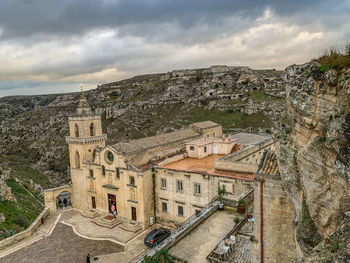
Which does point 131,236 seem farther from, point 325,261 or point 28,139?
point 28,139

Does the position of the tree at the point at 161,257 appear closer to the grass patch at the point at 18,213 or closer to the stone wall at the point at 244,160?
the stone wall at the point at 244,160

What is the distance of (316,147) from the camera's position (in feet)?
19.4

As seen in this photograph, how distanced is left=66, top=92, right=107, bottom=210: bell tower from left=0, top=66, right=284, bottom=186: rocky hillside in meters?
30.2

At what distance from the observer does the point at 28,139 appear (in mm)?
107875

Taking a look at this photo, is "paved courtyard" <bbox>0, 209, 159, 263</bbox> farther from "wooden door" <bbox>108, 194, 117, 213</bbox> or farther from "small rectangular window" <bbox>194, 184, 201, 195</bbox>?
"small rectangular window" <bbox>194, 184, 201, 195</bbox>

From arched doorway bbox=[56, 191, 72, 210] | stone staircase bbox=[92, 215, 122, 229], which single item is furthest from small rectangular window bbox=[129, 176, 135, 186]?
arched doorway bbox=[56, 191, 72, 210]

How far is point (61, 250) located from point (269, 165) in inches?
907

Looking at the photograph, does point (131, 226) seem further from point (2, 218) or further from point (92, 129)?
point (2, 218)

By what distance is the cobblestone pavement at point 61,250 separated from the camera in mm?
24141

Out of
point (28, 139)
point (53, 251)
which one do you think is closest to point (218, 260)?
point (53, 251)

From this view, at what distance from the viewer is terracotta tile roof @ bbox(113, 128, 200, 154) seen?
3062 cm

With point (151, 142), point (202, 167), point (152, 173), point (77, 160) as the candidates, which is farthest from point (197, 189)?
point (77, 160)

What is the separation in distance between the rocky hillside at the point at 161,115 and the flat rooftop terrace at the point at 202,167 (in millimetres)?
35729

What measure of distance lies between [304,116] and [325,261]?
124 inches
